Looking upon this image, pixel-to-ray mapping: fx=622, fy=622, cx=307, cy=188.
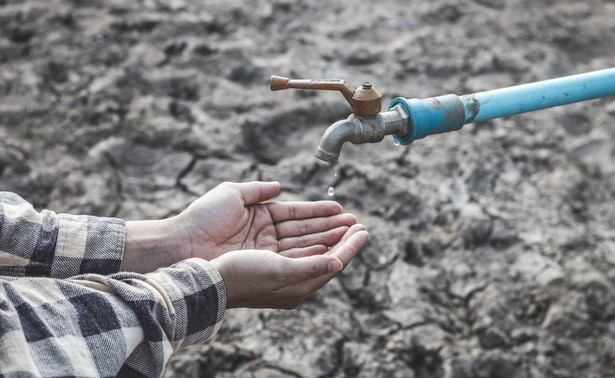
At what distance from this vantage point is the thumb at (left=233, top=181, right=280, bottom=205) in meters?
2.01

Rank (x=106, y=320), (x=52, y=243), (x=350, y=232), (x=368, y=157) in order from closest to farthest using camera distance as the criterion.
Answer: (x=106, y=320) < (x=52, y=243) < (x=350, y=232) < (x=368, y=157)

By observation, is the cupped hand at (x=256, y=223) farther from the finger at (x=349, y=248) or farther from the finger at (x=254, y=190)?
the finger at (x=349, y=248)

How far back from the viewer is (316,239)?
6.53 ft

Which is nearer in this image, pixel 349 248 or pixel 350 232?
pixel 349 248

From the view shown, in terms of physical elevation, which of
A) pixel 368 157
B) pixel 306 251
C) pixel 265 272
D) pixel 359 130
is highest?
pixel 359 130

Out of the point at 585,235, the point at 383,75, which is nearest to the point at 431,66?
the point at 383,75

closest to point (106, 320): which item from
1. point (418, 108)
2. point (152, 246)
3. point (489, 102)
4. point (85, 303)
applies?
point (85, 303)

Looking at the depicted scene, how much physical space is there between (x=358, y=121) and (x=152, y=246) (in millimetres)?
755

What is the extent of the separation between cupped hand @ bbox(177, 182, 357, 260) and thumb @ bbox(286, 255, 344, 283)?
0.26m

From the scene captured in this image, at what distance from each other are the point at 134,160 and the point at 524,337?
1783 mm

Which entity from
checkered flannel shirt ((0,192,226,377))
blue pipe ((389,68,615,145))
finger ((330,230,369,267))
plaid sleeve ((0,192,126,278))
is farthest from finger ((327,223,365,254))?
plaid sleeve ((0,192,126,278))

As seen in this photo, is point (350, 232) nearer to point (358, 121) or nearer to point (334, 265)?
point (334, 265)

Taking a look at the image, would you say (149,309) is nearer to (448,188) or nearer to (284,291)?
(284,291)

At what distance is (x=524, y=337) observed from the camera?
7.18 feet
